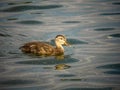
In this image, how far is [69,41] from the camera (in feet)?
68.2

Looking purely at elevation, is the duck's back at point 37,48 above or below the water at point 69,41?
above

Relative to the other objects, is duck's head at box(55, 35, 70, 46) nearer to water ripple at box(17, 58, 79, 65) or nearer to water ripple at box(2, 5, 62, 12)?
water ripple at box(17, 58, 79, 65)

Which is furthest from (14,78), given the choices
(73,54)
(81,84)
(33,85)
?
(73,54)

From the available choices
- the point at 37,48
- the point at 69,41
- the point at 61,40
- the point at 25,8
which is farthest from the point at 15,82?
the point at 25,8

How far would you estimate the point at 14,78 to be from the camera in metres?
15.9

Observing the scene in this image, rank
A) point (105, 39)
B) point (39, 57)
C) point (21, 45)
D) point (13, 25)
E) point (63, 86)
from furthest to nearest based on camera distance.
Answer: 1. point (13, 25)
2. point (105, 39)
3. point (21, 45)
4. point (39, 57)
5. point (63, 86)

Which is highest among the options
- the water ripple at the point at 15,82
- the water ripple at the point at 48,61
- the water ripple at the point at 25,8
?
the water ripple at the point at 15,82

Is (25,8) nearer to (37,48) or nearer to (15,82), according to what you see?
(37,48)

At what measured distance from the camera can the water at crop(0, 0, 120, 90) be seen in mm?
15594

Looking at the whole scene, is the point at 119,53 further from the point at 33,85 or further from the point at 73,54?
the point at 33,85

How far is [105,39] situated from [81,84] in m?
6.13

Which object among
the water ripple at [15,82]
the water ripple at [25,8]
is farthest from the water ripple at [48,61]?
the water ripple at [25,8]

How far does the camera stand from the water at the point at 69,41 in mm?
15594

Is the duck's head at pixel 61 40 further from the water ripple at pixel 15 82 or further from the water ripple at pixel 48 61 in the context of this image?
the water ripple at pixel 15 82
